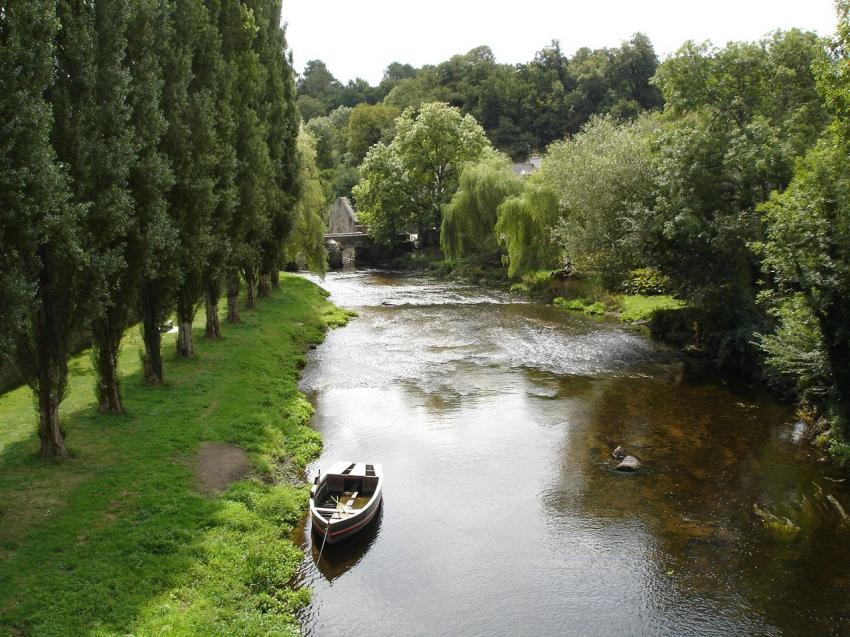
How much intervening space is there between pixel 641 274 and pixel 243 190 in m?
24.9

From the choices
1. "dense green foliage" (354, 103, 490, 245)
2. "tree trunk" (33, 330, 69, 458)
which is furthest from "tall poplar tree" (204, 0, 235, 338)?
"dense green foliage" (354, 103, 490, 245)

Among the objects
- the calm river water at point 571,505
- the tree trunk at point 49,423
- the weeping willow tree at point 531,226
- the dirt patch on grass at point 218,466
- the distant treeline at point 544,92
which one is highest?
the distant treeline at point 544,92

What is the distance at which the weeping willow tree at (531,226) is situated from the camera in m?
46.1

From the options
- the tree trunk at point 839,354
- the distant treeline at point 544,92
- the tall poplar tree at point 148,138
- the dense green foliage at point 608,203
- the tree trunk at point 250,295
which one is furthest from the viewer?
the distant treeline at point 544,92

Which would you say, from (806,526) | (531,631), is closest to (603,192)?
(806,526)

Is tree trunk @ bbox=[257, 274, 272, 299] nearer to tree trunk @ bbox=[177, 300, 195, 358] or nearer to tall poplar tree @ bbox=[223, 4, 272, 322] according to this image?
tall poplar tree @ bbox=[223, 4, 272, 322]

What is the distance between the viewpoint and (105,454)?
51.9 feet

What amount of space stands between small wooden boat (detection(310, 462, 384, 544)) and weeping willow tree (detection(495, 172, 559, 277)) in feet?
104

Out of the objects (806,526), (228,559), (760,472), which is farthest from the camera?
(760,472)

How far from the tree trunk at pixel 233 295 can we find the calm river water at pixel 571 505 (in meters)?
4.77

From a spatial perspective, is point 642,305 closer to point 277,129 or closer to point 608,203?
point 608,203

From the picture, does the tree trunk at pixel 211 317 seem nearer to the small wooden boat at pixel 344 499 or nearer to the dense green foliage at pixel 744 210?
the small wooden boat at pixel 344 499

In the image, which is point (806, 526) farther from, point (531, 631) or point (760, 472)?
point (531, 631)

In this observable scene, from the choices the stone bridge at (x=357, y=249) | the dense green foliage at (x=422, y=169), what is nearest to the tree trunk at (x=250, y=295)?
the dense green foliage at (x=422, y=169)
